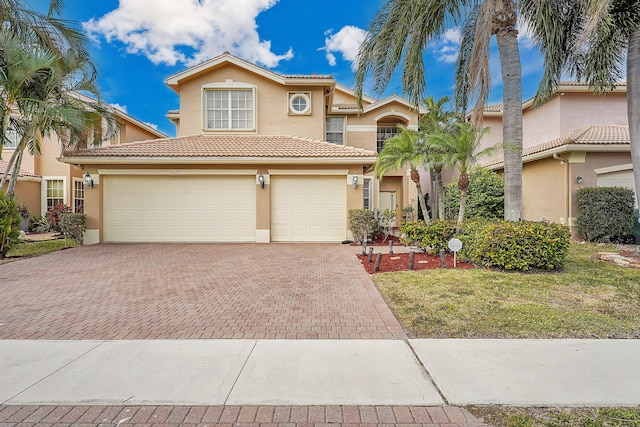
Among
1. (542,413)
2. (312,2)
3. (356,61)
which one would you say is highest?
(312,2)

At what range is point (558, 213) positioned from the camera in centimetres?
1314

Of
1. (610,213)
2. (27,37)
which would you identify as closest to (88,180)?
(27,37)

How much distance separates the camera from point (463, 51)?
401 inches

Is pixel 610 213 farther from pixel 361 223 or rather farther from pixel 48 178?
pixel 48 178

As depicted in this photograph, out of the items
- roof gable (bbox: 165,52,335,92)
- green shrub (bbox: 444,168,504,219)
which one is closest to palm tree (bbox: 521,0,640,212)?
green shrub (bbox: 444,168,504,219)

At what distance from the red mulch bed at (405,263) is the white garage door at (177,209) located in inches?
232

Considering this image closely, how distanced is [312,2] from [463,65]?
11541 millimetres

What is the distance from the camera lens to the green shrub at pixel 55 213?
676 inches

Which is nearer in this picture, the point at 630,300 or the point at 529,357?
the point at 529,357

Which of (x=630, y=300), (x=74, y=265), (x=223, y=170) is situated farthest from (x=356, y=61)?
(x=74, y=265)

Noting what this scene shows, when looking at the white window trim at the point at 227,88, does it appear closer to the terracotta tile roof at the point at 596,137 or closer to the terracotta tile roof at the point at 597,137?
the terracotta tile roof at the point at 596,137

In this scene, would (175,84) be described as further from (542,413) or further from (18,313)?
(542,413)

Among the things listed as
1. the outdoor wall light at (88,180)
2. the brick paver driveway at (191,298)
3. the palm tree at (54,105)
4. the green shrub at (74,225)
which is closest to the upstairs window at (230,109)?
the palm tree at (54,105)

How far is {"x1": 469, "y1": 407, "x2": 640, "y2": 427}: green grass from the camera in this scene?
2.61 metres
